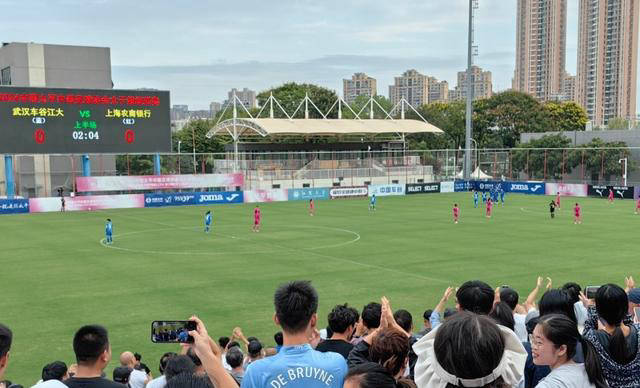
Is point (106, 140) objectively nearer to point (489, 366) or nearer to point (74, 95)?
point (74, 95)

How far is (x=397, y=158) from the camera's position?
270 ft

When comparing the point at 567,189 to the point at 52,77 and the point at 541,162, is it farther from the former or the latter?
the point at 52,77

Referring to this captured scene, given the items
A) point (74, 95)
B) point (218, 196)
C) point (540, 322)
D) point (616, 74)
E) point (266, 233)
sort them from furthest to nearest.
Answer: point (616, 74), point (218, 196), point (74, 95), point (266, 233), point (540, 322)

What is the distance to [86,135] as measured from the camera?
48.5m

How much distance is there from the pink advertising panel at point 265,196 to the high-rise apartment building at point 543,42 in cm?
14820

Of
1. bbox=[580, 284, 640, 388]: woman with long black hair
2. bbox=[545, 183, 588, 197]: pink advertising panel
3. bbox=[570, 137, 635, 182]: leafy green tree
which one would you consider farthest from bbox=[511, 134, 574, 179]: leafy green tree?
bbox=[580, 284, 640, 388]: woman with long black hair

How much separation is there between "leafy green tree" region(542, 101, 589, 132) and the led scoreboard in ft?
230

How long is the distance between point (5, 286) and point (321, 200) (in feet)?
129

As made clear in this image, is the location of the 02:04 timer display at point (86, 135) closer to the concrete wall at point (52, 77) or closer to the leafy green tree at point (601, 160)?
the concrete wall at point (52, 77)

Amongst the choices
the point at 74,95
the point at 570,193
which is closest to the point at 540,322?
the point at 74,95

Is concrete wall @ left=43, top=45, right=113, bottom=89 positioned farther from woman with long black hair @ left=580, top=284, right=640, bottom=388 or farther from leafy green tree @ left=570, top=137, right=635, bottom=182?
woman with long black hair @ left=580, top=284, right=640, bottom=388

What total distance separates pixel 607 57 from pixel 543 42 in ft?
77.7

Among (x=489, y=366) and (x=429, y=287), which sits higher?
(x=489, y=366)

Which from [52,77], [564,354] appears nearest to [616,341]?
[564,354]
